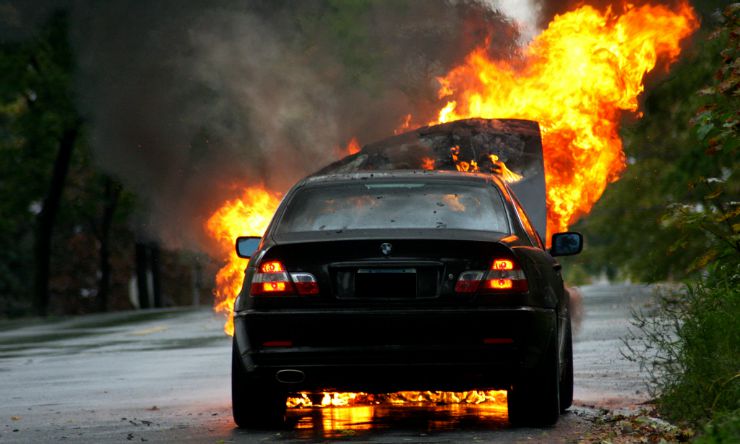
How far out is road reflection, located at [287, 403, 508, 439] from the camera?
32.7ft

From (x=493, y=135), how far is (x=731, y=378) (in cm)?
659

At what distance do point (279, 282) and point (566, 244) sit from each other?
2618mm

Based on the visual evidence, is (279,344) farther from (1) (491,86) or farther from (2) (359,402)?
(1) (491,86)

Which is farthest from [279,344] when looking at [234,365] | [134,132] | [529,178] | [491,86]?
[134,132]

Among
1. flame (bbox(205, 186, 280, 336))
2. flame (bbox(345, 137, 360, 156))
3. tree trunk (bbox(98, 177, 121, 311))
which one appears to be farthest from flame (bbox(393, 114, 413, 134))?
tree trunk (bbox(98, 177, 121, 311))

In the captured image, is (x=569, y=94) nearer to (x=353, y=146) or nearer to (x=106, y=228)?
(x=353, y=146)

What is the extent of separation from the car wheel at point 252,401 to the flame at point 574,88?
630 centimetres

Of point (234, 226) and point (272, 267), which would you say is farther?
point (234, 226)

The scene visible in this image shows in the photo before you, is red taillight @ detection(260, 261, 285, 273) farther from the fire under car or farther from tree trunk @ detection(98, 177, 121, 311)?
tree trunk @ detection(98, 177, 121, 311)

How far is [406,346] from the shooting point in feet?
30.1

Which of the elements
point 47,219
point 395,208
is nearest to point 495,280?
point 395,208

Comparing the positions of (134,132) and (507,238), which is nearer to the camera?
(507,238)

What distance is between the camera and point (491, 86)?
55.2ft

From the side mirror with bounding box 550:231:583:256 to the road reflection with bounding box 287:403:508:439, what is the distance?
1.18 meters
